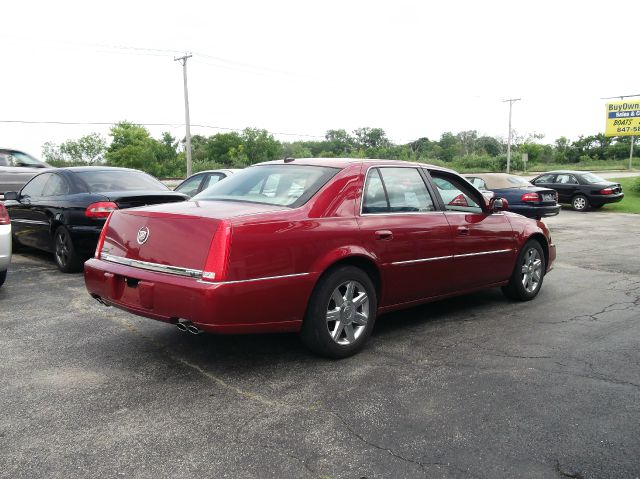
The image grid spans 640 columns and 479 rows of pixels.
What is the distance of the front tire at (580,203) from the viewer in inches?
858

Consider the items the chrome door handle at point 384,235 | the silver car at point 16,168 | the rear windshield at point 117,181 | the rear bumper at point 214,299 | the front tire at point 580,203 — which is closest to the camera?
the rear bumper at point 214,299

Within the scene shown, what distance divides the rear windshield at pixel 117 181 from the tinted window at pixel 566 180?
693 inches

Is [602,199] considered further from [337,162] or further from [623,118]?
[623,118]

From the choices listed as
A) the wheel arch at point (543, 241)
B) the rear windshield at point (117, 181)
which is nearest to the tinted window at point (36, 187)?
the rear windshield at point (117, 181)

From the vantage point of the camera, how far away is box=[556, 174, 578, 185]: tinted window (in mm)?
22062

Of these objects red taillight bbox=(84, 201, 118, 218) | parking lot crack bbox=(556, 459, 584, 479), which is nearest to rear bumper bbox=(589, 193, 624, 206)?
red taillight bbox=(84, 201, 118, 218)

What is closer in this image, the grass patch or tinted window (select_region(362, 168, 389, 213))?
tinted window (select_region(362, 168, 389, 213))

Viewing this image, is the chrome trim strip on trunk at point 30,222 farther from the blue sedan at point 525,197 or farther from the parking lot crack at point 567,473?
the blue sedan at point 525,197

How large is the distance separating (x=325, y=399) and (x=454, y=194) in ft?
9.39

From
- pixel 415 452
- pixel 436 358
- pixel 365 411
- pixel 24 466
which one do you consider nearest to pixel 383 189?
pixel 436 358

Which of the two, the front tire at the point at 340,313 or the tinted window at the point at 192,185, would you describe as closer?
the front tire at the point at 340,313

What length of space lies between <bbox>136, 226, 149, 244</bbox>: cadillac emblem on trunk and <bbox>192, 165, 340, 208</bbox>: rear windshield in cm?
73

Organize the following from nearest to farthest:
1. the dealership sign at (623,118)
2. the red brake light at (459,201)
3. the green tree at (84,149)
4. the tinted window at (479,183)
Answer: the red brake light at (459,201)
the tinted window at (479,183)
the dealership sign at (623,118)
the green tree at (84,149)

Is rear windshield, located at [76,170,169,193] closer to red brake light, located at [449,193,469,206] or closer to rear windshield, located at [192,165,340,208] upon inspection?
rear windshield, located at [192,165,340,208]
